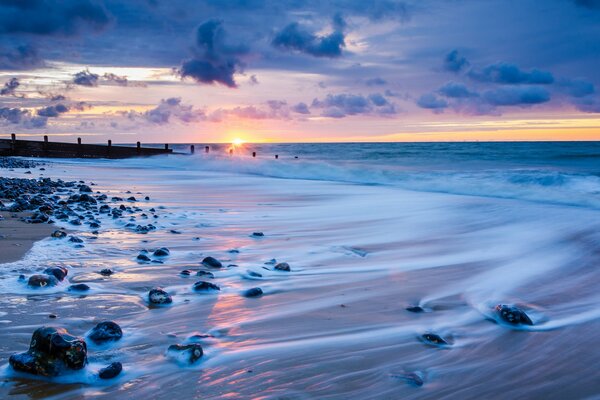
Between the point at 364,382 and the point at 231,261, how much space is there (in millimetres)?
2442

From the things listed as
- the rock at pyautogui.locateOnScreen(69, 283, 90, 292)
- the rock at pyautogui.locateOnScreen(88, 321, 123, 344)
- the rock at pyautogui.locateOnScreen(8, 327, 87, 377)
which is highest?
the rock at pyautogui.locateOnScreen(8, 327, 87, 377)

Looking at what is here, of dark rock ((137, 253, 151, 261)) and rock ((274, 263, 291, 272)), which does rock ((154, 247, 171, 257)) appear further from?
rock ((274, 263, 291, 272))

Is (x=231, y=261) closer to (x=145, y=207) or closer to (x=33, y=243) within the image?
(x=33, y=243)

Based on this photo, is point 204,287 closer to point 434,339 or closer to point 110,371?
point 110,371

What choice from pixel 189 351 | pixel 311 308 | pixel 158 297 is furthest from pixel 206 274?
pixel 189 351

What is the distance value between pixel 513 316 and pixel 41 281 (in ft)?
10.9

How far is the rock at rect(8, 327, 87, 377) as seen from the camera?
2051 mm

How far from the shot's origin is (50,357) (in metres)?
2.06

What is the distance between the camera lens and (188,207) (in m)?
8.62

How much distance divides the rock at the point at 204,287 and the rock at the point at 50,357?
137 centimetres

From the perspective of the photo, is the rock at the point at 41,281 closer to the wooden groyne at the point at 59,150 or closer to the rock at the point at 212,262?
the rock at the point at 212,262

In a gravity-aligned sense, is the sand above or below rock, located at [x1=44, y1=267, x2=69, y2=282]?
below

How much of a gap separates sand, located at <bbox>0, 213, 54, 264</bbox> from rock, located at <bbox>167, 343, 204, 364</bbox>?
2.49 m

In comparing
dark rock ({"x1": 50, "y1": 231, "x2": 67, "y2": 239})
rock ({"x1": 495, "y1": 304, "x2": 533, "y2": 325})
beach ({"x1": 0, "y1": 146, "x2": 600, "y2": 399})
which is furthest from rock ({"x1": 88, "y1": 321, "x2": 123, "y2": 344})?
dark rock ({"x1": 50, "y1": 231, "x2": 67, "y2": 239})
